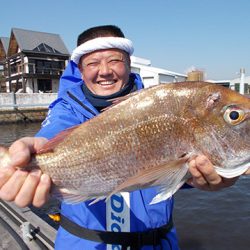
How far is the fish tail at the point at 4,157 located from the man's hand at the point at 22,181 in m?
0.03

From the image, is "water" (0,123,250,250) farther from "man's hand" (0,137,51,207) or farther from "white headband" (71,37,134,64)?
"man's hand" (0,137,51,207)

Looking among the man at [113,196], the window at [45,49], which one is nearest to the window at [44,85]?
the window at [45,49]

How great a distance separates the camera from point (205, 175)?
2016mm

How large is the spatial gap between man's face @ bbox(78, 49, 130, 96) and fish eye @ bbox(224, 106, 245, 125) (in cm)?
121

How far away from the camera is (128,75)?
302cm

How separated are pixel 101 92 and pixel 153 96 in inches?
37.0

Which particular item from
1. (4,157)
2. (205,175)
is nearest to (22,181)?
(4,157)

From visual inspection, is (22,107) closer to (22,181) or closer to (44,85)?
(44,85)

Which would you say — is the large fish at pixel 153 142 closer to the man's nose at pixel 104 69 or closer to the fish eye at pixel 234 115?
the fish eye at pixel 234 115

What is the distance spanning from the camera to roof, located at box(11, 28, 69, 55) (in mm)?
43847

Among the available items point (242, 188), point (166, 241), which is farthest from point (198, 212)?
point (166, 241)

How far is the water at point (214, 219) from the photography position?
7814 millimetres

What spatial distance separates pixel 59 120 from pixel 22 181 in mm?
731

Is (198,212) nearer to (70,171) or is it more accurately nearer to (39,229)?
(39,229)
